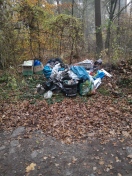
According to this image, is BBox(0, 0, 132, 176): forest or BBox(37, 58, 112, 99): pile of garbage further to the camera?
BBox(37, 58, 112, 99): pile of garbage

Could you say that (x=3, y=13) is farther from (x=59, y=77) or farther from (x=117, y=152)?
(x=117, y=152)

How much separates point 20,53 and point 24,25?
3.59ft

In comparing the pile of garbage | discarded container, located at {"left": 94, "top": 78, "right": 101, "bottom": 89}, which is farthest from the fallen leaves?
discarded container, located at {"left": 94, "top": 78, "right": 101, "bottom": 89}

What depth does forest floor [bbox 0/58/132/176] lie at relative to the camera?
2924mm

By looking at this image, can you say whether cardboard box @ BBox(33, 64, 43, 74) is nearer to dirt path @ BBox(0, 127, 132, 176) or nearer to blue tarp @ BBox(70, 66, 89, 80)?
blue tarp @ BBox(70, 66, 89, 80)

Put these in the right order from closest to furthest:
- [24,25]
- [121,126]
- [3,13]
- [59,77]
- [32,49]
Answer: [121,126]
[59,77]
[3,13]
[24,25]
[32,49]

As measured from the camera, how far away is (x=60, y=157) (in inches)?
123

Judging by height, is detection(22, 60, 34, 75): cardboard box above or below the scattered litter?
above

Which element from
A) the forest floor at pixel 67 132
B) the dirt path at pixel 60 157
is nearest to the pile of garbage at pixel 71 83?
the forest floor at pixel 67 132

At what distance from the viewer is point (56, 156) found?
124 inches

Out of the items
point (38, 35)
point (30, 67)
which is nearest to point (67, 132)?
point (30, 67)

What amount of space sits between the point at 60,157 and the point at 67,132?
650 mm

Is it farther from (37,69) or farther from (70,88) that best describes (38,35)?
(70,88)

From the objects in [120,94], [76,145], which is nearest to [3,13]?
[120,94]
